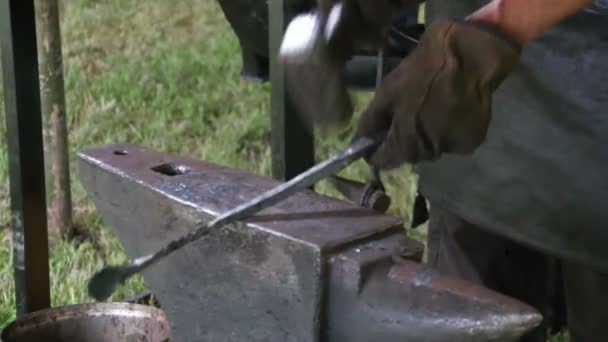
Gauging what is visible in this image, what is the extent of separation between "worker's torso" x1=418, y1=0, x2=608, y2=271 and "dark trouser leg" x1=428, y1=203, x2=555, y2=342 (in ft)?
0.76

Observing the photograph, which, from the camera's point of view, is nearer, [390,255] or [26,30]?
[390,255]

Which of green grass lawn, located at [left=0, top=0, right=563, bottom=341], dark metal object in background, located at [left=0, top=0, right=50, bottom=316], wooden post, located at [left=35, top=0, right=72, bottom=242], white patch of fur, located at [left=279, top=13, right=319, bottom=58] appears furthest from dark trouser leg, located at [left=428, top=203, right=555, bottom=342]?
wooden post, located at [left=35, top=0, right=72, bottom=242]

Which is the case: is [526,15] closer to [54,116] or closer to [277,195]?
[277,195]

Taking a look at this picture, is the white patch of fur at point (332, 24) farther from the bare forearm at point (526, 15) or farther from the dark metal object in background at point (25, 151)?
the dark metal object in background at point (25, 151)

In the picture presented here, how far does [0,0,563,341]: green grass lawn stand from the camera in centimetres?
351

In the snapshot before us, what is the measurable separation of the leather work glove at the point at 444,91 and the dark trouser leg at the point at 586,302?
0.60 meters

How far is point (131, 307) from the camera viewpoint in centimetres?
203

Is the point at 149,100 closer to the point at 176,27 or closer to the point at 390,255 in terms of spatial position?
the point at 176,27

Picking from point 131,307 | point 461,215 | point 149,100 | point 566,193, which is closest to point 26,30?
point 131,307

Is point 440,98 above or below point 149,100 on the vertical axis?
above

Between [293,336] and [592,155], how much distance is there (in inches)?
23.5

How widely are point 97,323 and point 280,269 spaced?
72cm

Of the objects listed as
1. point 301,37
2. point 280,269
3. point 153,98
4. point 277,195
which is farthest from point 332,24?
point 153,98

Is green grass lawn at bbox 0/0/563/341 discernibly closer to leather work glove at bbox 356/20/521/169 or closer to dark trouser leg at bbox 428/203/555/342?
dark trouser leg at bbox 428/203/555/342
